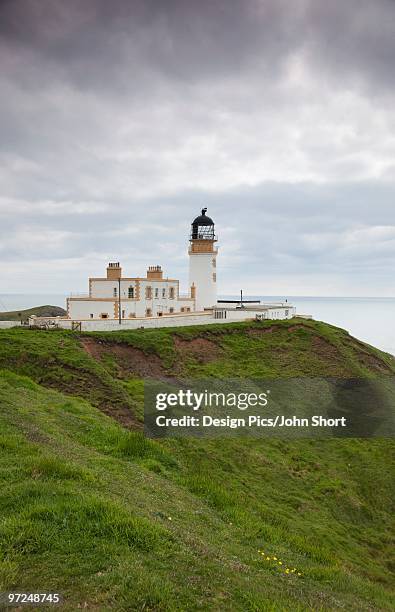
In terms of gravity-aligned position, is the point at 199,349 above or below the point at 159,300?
below

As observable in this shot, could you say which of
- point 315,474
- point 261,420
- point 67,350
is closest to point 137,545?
point 315,474

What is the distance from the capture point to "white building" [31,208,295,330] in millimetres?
37625

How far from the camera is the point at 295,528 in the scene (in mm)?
14883

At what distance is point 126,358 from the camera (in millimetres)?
30328

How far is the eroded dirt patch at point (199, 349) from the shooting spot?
1342 inches

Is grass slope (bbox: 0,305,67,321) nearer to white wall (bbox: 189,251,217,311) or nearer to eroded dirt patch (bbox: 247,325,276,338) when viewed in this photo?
white wall (bbox: 189,251,217,311)

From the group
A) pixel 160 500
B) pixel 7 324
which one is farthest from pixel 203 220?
pixel 160 500

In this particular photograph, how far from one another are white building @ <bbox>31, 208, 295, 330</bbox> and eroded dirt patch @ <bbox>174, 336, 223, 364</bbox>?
3004 millimetres

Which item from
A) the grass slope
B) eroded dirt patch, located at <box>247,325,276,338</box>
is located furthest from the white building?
the grass slope

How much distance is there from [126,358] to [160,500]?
63.6 feet

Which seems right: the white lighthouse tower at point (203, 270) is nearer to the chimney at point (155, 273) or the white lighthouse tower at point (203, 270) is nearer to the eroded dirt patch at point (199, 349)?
the chimney at point (155, 273)

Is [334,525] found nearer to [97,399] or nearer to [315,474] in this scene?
[315,474]

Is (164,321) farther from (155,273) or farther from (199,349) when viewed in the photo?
(155,273)

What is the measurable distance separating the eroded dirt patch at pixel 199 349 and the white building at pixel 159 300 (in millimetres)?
3004
